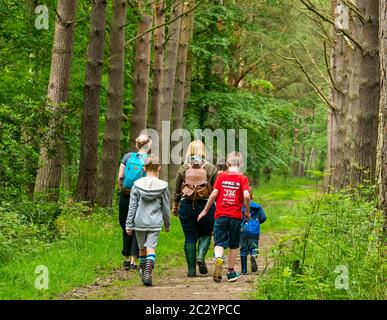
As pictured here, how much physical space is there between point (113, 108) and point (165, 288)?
965 cm

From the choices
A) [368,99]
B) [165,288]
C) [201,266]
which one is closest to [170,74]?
[368,99]

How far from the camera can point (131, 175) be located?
11594 mm

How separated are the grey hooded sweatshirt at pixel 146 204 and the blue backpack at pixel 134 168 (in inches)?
38.1

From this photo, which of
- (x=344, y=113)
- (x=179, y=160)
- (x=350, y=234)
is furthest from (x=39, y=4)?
(x=350, y=234)

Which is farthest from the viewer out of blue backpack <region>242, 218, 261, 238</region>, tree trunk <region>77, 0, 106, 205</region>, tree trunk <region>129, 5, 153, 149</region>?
tree trunk <region>129, 5, 153, 149</region>

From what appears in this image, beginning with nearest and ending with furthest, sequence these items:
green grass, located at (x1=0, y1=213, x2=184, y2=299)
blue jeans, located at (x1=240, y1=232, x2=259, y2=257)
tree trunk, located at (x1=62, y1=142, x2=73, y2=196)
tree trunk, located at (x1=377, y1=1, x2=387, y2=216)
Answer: green grass, located at (x1=0, y1=213, x2=184, y2=299) → tree trunk, located at (x1=377, y1=1, x2=387, y2=216) → blue jeans, located at (x1=240, y1=232, x2=259, y2=257) → tree trunk, located at (x1=62, y1=142, x2=73, y2=196)

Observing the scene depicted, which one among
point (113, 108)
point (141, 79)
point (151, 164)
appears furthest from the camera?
point (141, 79)

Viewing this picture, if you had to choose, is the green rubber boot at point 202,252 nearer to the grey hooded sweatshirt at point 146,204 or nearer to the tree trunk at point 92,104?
the grey hooded sweatshirt at point 146,204

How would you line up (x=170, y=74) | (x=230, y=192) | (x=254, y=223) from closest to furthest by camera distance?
(x=230, y=192)
(x=254, y=223)
(x=170, y=74)

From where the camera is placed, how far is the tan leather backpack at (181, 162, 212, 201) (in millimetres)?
11266

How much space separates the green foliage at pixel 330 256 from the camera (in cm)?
789

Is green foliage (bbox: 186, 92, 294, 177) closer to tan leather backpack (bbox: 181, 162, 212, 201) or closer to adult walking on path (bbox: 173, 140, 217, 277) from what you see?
adult walking on path (bbox: 173, 140, 217, 277)

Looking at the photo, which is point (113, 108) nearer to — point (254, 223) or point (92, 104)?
point (92, 104)

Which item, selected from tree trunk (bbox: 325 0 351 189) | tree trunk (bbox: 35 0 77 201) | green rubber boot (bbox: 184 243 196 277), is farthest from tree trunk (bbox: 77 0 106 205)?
tree trunk (bbox: 325 0 351 189)
